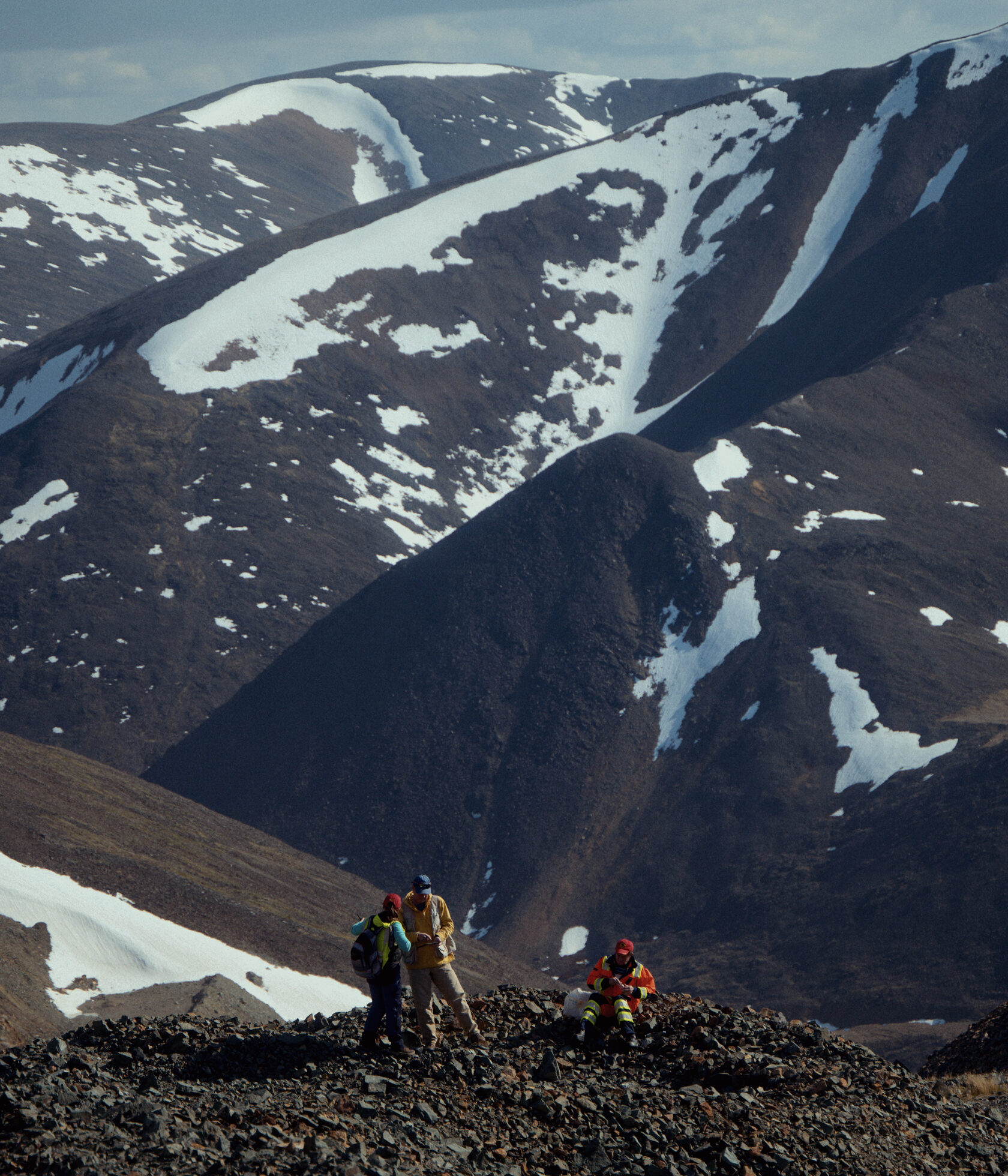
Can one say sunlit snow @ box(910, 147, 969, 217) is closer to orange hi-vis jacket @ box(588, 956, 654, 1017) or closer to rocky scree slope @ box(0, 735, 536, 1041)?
rocky scree slope @ box(0, 735, 536, 1041)

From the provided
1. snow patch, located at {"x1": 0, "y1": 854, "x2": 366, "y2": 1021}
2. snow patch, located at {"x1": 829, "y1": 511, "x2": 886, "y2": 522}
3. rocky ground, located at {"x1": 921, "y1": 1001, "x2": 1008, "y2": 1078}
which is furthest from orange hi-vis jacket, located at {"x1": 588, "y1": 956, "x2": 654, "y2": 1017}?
snow patch, located at {"x1": 829, "y1": 511, "x2": 886, "y2": 522}

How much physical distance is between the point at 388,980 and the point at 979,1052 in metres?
10.4

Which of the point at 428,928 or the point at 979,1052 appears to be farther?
the point at 979,1052

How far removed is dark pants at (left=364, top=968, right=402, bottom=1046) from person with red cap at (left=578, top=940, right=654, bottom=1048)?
7.53ft

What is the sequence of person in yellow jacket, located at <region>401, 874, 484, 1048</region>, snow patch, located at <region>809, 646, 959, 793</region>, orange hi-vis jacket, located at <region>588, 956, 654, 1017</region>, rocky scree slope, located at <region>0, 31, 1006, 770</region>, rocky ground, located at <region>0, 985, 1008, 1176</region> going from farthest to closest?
rocky scree slope, located at <region>0, 31, 1006, 770</region> → snow patch, located at <region>809, 646, 959, 793</region> → orange hi-vis jacket, located at <region>588, 956, 654, 1017</region> → person in yellow jacket, located at <region>401, 874, 484, 1048</region> → rocky ground, located at <region>0, 985, 1008, 1176</region>

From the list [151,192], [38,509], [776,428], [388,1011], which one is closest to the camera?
[388,1011]

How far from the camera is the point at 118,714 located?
63.0 metres

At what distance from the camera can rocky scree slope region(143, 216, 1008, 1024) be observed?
44.4 meters

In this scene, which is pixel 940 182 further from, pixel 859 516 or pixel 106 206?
pixel 106 206

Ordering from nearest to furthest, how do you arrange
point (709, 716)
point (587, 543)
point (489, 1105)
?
point (489, 1105), point (709, 716), point (587, 543)

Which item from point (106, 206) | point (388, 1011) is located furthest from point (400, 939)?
point (106, 206)

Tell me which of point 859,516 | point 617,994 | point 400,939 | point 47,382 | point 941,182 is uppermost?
point 941,182

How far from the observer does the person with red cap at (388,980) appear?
42.2 feet

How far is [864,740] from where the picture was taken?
51.1 metres
